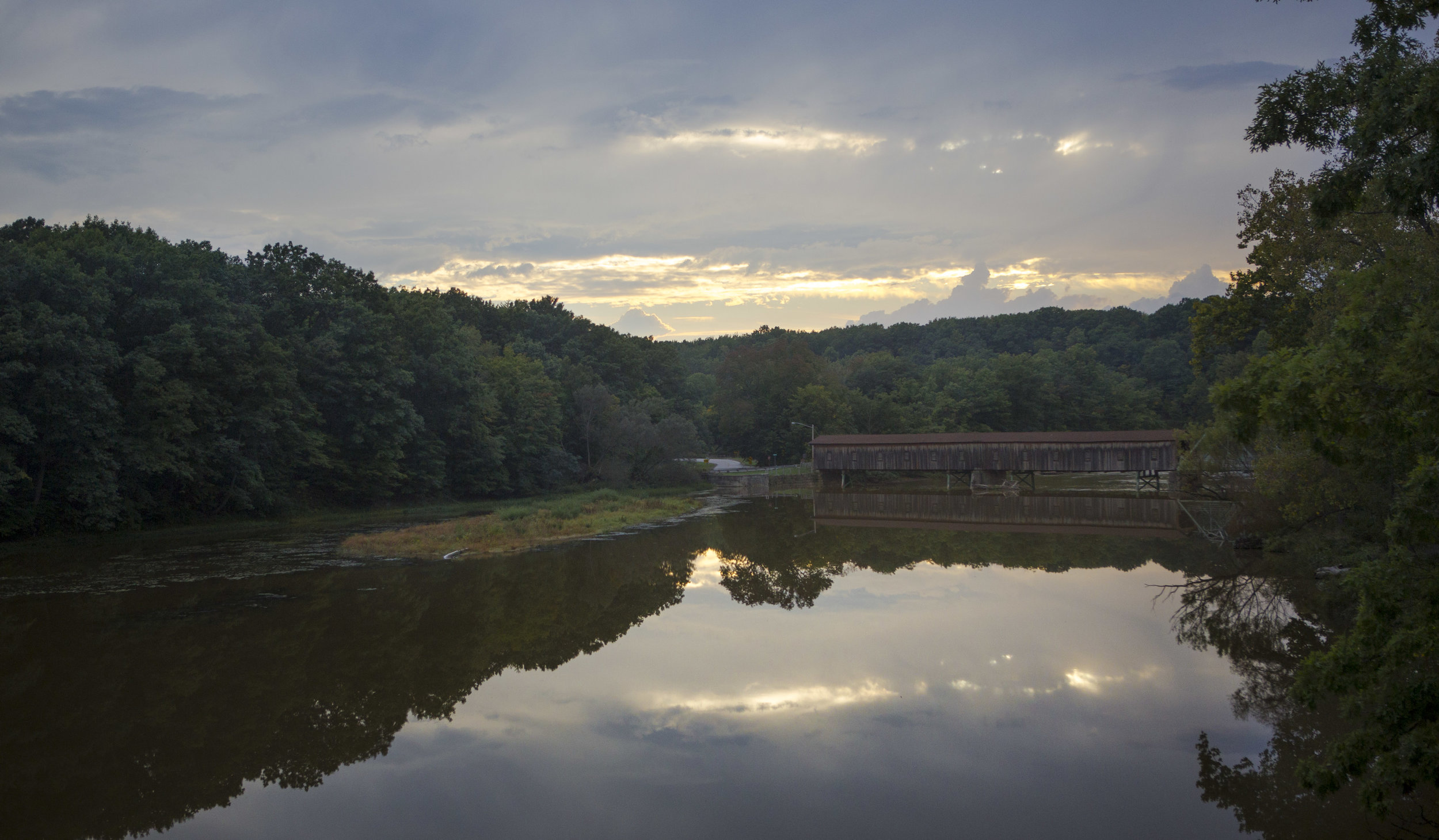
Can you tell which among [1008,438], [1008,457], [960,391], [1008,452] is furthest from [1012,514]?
[960,391]

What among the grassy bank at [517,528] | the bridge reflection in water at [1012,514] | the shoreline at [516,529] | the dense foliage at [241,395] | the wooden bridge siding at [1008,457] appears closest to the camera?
the shoreline at [516,529]

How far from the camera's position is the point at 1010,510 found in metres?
41.4

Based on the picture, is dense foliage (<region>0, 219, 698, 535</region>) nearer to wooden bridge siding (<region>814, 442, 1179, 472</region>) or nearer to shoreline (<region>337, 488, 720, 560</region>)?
shoreline (<region>337, 488, 720, 560</region>)

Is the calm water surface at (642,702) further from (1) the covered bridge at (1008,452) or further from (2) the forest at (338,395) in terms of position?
(1) the covered bridge at (1008,452)

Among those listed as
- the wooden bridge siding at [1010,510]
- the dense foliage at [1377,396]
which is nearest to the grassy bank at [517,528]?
the wooden bridge siding at [1010,510]

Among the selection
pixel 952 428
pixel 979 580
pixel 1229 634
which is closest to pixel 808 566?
pixel 979 580

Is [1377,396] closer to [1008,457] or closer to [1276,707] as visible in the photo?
[1276,707]

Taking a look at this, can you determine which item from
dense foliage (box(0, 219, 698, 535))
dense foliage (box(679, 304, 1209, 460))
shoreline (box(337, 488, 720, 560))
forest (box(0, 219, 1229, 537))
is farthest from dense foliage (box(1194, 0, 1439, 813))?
dense foliage (box(679, 304, 1209, 460))

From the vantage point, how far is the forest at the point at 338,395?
30141 millimetres

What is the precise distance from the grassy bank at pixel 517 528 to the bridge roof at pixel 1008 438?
13.4 metres

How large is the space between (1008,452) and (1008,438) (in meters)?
0.80

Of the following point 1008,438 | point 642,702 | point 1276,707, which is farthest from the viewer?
point 1008,438

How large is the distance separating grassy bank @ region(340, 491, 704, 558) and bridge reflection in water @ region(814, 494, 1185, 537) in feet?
29.1

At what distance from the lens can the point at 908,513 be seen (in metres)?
41.8
